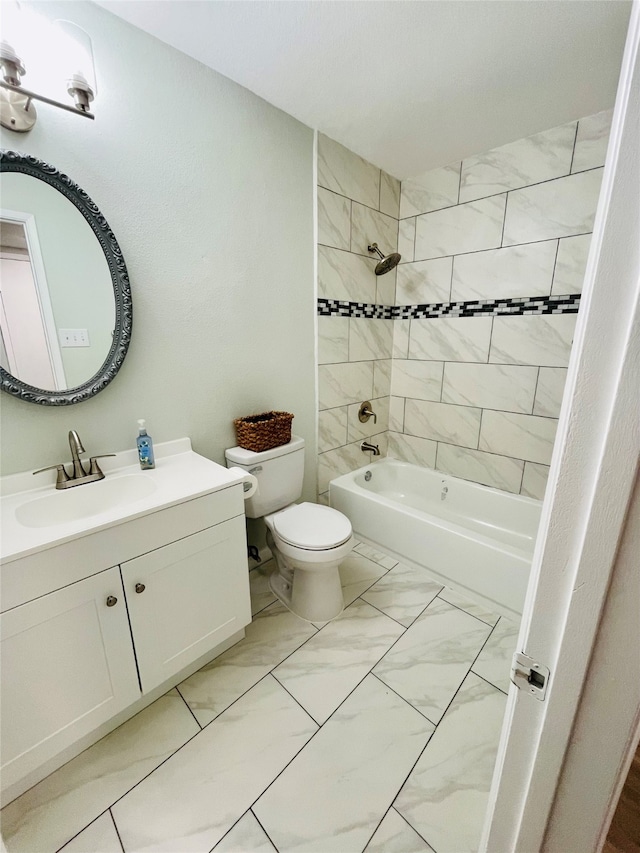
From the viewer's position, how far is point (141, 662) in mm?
1196

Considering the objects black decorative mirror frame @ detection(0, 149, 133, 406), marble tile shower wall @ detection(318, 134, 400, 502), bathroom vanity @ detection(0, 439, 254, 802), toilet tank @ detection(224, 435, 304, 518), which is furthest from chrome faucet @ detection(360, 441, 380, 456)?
black decorative mirror frame @ detection(0, 149, 133, 406)

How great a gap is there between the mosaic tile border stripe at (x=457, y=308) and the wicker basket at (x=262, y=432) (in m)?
0.74

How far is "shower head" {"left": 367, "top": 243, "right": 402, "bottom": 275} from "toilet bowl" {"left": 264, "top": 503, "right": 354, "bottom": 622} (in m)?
1.57

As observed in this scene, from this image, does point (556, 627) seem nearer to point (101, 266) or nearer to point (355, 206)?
point (101, 266)

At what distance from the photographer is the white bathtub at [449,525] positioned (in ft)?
5.62

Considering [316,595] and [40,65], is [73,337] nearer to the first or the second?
[40,65]

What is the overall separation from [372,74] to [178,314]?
1.29 metres

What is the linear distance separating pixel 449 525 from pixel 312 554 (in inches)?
31.7

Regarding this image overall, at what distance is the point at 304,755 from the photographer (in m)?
1.15

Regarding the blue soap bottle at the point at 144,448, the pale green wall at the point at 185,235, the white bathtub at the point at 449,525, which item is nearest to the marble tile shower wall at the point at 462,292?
the white bathtub at the point at 449,525

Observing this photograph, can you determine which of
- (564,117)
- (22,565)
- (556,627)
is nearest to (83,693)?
(22,565)

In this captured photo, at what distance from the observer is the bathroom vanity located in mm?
955

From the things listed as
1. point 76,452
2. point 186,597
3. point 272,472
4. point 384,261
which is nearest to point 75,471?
point 76,452

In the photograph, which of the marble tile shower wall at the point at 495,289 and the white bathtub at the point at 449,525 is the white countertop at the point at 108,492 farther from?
the marble tile shower wall at the point at 495,289
